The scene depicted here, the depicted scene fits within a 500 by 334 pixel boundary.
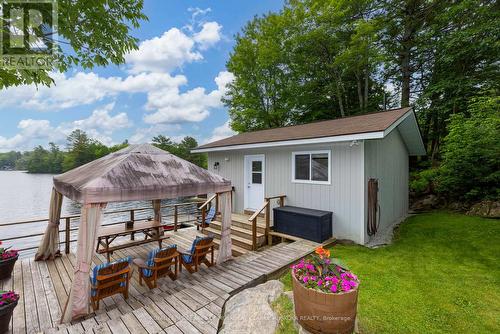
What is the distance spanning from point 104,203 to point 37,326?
1858 millimetres

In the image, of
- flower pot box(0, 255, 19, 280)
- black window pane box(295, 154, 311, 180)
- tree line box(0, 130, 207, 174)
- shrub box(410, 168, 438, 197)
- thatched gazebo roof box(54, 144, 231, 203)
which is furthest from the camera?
tree line box(0, 130, 207, 174)

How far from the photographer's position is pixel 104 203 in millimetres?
3254

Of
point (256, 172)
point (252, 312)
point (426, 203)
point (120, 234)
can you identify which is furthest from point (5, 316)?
point (426, 203)

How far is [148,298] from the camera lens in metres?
3.59

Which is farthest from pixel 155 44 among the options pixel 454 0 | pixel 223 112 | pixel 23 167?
pixel 23 167

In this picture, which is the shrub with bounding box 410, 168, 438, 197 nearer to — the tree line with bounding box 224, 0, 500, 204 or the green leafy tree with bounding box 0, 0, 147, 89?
the tree line with bounding box 224, 0, 500, 204

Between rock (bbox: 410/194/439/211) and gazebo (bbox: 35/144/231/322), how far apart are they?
1001 centimetres

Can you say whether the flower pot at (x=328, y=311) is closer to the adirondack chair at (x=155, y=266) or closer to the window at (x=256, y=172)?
the adirondack chair at (x=155, y=266)

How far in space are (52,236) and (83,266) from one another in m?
3.03

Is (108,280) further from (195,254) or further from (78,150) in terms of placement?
(78,150)

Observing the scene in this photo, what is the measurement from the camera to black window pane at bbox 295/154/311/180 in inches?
272

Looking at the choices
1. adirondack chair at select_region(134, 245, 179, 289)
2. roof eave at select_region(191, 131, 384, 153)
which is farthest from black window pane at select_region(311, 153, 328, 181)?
adirondack chair at select_region(134, 245, 179, 289)

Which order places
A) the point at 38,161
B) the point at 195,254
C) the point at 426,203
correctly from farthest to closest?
Answer: the point at 38,161
the point at 426,203
the point at 195,254

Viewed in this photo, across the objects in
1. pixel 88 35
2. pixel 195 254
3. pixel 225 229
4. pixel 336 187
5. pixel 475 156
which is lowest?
pixel 195 254
